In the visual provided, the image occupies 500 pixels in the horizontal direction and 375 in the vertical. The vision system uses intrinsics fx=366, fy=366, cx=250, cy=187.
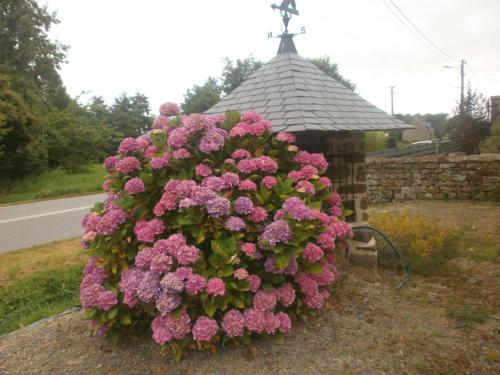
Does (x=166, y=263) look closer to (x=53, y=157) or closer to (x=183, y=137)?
(x=183, y=137)

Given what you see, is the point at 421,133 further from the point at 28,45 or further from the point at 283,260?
the point at 283,260

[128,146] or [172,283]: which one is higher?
[128,146]

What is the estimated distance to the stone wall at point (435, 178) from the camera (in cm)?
954

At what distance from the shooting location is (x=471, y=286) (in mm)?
4129

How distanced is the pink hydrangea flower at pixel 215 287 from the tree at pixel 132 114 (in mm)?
34630

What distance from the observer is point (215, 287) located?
247 centimetres

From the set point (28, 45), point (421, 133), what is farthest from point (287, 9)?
point (421, 133)

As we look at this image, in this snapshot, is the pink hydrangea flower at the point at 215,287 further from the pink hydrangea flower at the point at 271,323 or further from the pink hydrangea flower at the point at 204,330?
the pink hydrangea flower at the point at 271,323

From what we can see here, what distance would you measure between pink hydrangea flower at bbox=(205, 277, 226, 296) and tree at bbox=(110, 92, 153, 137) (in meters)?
34.6

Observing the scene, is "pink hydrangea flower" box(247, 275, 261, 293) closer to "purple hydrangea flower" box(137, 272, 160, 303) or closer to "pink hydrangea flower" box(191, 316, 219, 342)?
"pink hydrangea flower" box(191, 316, 219, 342)

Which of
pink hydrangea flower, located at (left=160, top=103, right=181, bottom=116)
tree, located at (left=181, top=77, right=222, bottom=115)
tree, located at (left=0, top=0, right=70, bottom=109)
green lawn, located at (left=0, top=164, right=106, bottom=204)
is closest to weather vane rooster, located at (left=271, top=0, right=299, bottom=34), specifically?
pink hydrangea flower, located at (left=160, top=103, right=181, bottom=116)

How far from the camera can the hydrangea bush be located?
8.38ft

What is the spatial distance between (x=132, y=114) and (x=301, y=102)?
36121 millimetres

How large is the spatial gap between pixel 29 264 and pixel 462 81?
3752 cm
